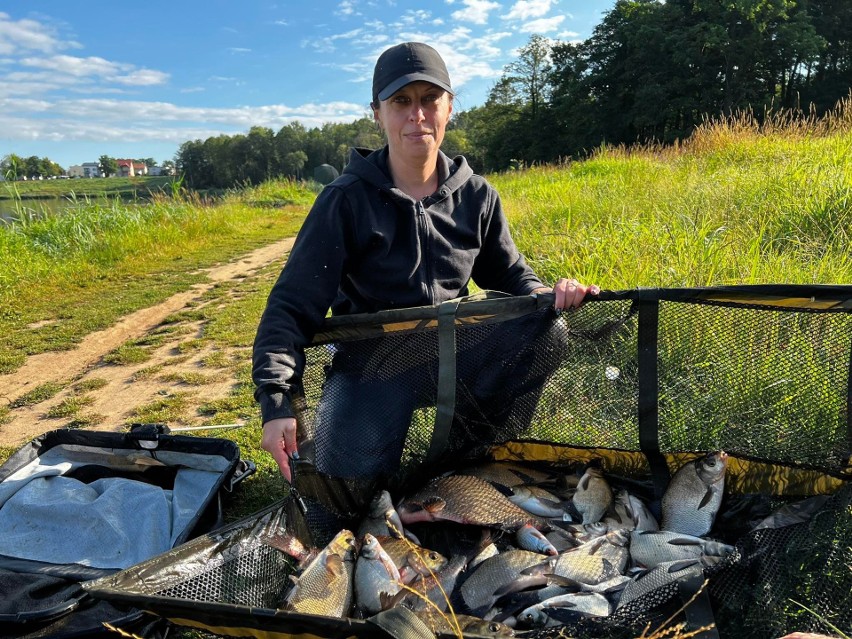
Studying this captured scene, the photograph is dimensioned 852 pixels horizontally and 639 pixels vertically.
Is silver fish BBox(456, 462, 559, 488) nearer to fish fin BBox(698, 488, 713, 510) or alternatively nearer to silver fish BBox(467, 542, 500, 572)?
silver fish BBox(467, 542, 500, 572)

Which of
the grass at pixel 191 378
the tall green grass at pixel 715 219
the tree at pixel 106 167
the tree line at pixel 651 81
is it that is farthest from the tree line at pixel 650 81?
the grass at pixel 191 378

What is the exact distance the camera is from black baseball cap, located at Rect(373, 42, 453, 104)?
2.15 metres

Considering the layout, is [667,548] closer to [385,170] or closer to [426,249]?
[426,249]

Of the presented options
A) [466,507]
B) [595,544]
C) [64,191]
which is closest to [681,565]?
[595,544]

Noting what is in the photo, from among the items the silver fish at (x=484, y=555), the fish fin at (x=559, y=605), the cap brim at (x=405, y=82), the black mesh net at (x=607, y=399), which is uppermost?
the cap brim at (x=405, y=82)

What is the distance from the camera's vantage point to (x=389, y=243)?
2262mm

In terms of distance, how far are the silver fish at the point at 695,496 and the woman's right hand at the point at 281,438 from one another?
129 centimetres

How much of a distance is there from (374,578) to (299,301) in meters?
0.91

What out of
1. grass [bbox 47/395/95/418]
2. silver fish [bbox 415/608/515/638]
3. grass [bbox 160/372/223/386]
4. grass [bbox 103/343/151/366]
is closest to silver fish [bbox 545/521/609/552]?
silver fish [bbox 415/608/515/638]

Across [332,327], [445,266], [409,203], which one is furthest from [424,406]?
[409,203]

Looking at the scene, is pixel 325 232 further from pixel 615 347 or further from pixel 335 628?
pixel 335 628

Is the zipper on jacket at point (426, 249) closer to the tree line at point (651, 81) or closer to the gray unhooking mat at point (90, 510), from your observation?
the gray unhooking mat at point (90, 510)

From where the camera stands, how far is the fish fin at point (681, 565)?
1.67m

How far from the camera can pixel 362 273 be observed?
2318 mm
